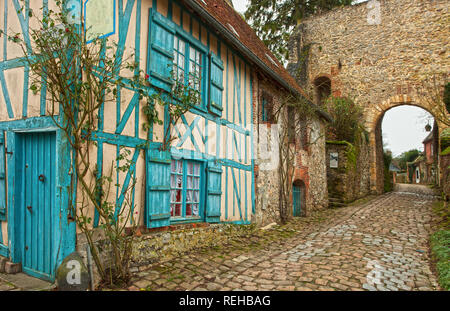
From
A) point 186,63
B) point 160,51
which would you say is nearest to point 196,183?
point 186,63

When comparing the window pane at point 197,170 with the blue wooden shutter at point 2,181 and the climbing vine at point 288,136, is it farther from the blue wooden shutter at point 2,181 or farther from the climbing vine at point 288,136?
the climbing vine at point 288,136

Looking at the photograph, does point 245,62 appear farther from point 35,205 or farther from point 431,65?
point 431,65

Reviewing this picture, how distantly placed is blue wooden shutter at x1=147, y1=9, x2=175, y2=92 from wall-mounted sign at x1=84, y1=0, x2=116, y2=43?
0.75m

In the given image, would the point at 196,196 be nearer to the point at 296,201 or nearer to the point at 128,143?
the point at 128,143

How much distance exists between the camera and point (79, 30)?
3246 millimetres

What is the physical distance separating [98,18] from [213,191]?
3160 mm

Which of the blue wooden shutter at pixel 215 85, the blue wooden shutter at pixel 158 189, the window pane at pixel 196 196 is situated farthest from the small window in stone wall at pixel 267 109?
the blue wooden shutter at pixel 158 189

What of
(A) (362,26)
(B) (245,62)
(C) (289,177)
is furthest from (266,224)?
(A) (362,26)

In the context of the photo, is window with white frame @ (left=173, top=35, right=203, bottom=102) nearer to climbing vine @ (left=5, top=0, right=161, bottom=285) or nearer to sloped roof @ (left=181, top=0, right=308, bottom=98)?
sloped roof @ (left=181, top=0, right=308, bottom=98)

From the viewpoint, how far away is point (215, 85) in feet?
18.0

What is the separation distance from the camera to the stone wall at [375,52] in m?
13.4

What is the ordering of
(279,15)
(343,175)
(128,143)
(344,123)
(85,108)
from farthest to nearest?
1. (279,15)
2. (344,123)
3. (343,175)
4. (128,143)
5. (85,108)
